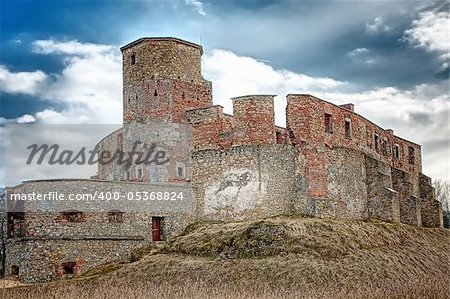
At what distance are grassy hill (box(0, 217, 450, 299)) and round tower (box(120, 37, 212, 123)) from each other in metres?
7.34

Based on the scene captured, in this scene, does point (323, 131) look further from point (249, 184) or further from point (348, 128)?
point (249, 184)

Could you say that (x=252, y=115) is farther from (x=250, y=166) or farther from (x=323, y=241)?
(x=323, y=241)

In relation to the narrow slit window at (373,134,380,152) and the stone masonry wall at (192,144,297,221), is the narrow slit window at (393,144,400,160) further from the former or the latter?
the stone masonry wall at (192,144,297,221)

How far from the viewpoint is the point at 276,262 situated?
29578 mm

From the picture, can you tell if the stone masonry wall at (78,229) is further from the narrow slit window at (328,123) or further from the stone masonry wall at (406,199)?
the stone masonry wall at (406,199)

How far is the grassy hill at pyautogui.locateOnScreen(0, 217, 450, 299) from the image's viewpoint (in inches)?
1067

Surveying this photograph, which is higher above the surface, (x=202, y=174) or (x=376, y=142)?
(x=376, y=142)

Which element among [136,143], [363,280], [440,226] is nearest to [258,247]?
[363,280]

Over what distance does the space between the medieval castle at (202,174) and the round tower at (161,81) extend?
0.05 metres

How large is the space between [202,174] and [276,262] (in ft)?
28.4

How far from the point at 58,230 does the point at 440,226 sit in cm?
2393

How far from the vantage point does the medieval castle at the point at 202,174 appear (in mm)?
33531

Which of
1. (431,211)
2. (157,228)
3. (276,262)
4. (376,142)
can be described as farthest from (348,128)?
(276,262)
